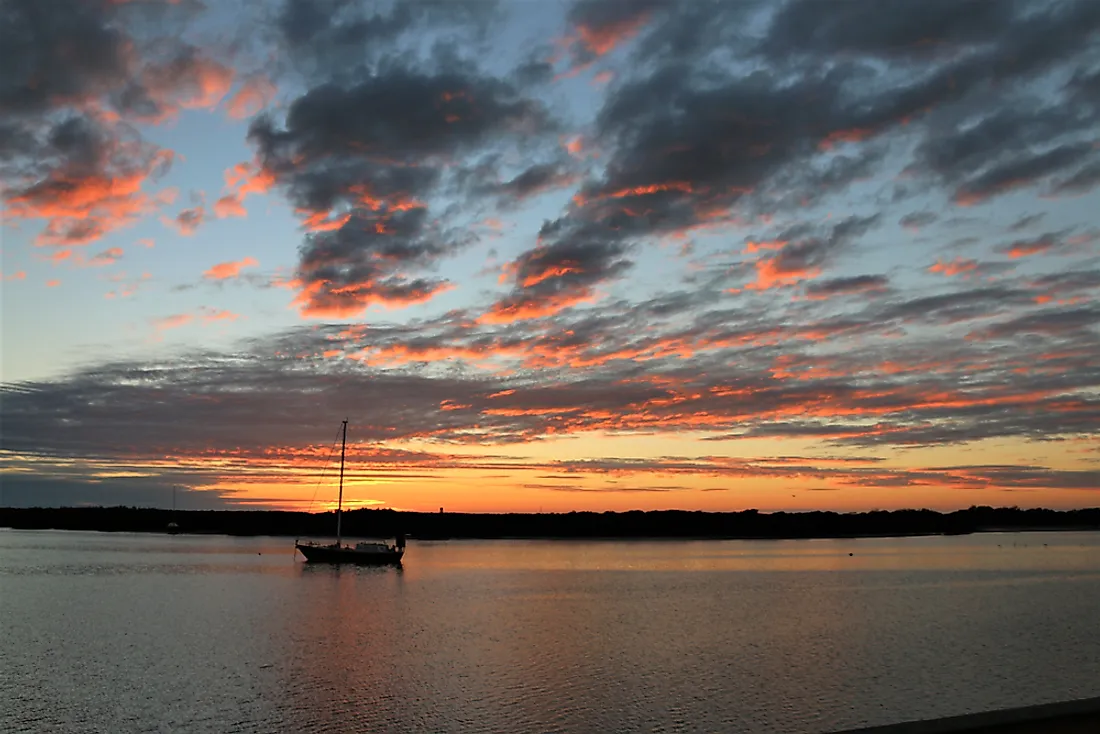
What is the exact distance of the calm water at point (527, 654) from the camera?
27547mm

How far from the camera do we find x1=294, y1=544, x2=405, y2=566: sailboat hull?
109812mm

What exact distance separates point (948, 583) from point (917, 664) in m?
54.9

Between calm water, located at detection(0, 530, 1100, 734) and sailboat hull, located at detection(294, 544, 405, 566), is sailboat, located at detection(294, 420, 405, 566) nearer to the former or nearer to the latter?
sailboat hull, located at detection(294, 544, 405, 566)

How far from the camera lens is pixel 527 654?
40.0 meters

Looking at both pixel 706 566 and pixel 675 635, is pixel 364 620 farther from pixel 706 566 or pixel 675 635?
pixel 706 566

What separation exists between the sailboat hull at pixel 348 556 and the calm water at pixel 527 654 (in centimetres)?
2454

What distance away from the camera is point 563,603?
6531 cm

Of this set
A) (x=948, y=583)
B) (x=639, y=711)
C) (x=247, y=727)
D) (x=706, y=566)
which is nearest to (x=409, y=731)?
(x=247, y=727)

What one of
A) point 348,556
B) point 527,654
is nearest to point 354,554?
point 348,556

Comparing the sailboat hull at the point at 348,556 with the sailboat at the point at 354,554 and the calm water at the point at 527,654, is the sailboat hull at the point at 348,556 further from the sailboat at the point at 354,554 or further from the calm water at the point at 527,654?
the calm water at the point at 527,654

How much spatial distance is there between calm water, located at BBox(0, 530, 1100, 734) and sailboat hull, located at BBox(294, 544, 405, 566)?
966 inches

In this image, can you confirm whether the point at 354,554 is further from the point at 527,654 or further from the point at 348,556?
the point at 527,654

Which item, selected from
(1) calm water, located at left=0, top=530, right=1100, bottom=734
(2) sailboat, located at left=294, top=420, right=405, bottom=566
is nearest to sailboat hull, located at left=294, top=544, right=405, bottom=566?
(2) sailboat, located at left=294, top=420, right=405, bottom=566

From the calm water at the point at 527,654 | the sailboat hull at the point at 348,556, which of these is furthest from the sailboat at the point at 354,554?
the calm water at the point at 527,654
